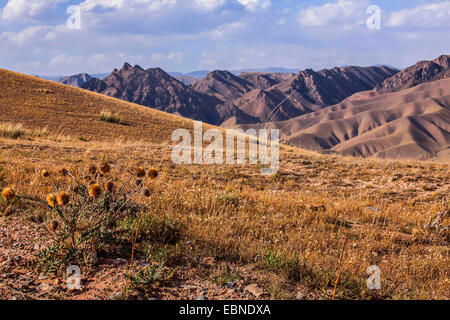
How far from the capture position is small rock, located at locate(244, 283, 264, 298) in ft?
9.79

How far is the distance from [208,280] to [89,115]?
2423cm

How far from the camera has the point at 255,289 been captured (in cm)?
304

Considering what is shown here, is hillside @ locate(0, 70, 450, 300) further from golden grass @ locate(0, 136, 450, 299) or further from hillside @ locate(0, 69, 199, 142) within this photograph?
hillside @ locate(0, 69, 199, 142)

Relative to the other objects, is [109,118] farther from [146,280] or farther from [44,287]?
[146,280]

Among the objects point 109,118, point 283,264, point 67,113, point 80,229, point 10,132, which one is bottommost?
point 283,264

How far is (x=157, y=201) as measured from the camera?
550cm

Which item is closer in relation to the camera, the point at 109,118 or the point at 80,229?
the point at 80,229

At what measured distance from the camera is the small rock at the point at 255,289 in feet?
9.79

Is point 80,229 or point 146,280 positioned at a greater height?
point 80,229

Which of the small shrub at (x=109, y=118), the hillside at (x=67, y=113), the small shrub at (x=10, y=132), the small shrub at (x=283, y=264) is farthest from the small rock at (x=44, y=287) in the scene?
the small shrub at (x=109, y=118)

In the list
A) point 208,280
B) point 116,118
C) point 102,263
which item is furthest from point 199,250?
point 116,118

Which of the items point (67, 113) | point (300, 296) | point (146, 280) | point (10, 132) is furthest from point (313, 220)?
point (67, 113)

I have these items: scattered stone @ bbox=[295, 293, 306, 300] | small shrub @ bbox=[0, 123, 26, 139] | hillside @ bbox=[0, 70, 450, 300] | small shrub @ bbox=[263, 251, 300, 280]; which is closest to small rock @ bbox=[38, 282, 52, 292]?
hillside @ bbox=[0, 70, 450, 300]
